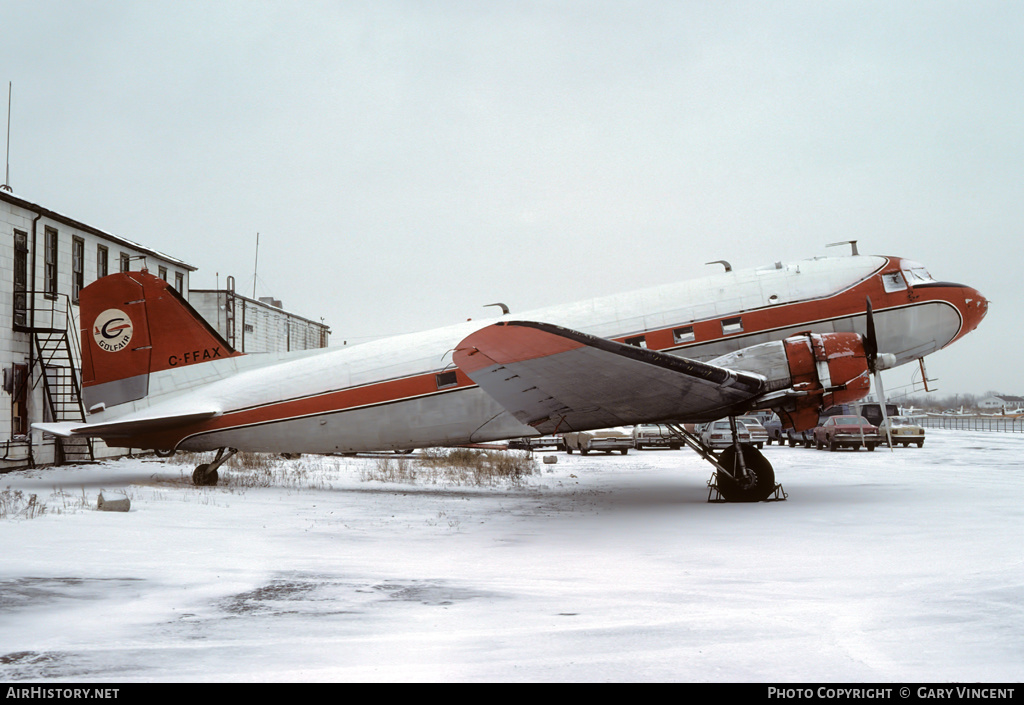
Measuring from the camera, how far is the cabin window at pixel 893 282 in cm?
1302

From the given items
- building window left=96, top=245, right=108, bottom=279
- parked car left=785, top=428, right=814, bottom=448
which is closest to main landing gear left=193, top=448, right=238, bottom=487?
building window left=96, top=245, right=108, bottom=279

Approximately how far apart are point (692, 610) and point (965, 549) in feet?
13.4

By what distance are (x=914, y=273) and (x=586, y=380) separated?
23.3 feet

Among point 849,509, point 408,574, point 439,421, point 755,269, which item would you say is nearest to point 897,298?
point 755,269

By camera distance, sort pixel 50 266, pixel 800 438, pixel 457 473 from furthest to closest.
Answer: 1. pixel 800 438
2. pixel 50 266
3. pixel 457 473

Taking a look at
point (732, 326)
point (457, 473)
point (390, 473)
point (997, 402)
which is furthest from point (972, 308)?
point (997, 402)

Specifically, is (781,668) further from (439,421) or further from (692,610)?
(439,421)

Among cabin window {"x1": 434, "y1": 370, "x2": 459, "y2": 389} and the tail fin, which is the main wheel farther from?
the tail fin

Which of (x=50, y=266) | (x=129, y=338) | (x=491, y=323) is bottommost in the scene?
(x=491, y=323)

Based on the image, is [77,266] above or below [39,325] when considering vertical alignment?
above

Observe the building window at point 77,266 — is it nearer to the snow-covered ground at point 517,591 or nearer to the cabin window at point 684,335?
the snow-covered ground at point 517,591

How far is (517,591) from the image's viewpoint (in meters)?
5.95

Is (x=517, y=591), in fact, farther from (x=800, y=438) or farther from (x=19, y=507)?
(x=800, y=438)

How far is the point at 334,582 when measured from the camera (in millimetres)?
6246
